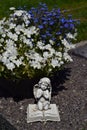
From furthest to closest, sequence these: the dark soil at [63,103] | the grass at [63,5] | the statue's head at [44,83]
Answer: 1. the grass at [63,5]
2. the statue's head at [44,83]
3. the dark soil at [63,103]

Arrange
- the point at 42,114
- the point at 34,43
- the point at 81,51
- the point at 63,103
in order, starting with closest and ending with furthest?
the point at 42,114 < the point at 63,103 < the point at 34,43 < the point at 81,51

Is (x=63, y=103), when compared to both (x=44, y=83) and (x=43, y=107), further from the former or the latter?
(x=44, y=83)

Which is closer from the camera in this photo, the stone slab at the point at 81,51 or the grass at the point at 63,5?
the stone slab at the point at 81,51

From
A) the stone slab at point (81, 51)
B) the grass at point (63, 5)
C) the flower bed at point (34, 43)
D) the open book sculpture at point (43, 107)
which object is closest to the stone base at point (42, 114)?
the open book sculpture at point (43, 107)

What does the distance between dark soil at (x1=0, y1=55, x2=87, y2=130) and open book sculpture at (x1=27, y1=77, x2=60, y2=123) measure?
0.29 feet

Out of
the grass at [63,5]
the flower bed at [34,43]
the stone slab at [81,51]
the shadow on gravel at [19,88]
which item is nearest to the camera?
the flower bed at [34,43]

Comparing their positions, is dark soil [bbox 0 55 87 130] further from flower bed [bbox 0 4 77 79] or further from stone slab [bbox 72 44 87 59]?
stone slab [bbox 72 44 87 59]

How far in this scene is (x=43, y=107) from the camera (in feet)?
19.2

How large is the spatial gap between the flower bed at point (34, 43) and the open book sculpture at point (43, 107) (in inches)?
11.1

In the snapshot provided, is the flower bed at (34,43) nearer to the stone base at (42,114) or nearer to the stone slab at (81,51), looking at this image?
the stone base at (42,114)

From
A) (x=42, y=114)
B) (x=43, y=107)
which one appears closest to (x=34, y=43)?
(x=43, y=107)

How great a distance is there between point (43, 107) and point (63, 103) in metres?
0.48

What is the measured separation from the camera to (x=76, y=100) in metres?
6.29

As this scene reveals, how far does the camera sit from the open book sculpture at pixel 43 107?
5.71 meters
